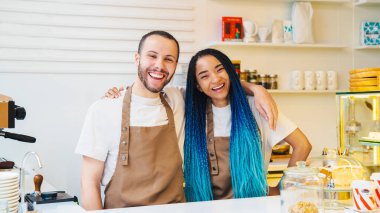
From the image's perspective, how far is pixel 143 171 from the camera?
93.3 inches

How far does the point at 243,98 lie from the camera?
2676 millimetres

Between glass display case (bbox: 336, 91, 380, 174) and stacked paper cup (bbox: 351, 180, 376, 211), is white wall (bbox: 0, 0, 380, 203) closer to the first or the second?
glass display case (bbox: 336, 91, 380, 174)

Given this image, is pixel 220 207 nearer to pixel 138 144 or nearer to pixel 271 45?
pixel 138 144

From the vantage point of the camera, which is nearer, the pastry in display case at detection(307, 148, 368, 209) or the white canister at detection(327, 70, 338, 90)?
the pastry in display case at detection(307, 148, 368, 209)

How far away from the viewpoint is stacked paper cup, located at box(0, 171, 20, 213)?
5.71 feet

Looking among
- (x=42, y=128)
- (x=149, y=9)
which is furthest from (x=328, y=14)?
(x=42, y=128)

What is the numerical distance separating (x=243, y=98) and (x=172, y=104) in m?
0.40

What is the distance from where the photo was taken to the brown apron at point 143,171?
2.35 m

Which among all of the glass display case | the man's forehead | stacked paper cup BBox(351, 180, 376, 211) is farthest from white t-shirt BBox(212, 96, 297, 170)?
stacked paper cup BBox(351, 180, 376, 211)

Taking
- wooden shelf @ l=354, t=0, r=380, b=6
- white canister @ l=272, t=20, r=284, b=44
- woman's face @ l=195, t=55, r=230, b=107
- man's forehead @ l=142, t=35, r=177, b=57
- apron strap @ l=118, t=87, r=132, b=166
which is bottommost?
apron strap @ l=118, t=87, r=132, b=166

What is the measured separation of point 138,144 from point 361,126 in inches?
75.7

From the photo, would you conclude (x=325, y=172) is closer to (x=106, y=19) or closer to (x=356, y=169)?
(x=356, y=169)

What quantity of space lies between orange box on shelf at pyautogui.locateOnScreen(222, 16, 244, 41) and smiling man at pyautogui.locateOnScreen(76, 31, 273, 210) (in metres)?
1.52

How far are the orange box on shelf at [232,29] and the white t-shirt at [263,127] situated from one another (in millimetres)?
1340
